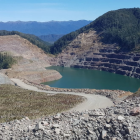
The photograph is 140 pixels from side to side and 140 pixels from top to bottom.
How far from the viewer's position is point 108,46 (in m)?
79.5

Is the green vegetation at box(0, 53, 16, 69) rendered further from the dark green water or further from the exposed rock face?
the exposed rock face

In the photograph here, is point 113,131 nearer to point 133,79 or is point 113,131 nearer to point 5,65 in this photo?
point 133,79

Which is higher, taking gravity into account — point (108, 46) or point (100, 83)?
point (108, 46)

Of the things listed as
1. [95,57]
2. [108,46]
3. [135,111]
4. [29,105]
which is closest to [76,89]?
[29,105]

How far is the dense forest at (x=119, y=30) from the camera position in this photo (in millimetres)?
73425

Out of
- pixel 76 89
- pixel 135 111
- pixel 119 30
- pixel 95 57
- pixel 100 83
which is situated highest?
pixel 119 30

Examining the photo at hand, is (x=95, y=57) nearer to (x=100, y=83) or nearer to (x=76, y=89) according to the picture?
(x=100, y=83)

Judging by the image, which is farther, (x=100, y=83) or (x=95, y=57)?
(x=95, y=57)

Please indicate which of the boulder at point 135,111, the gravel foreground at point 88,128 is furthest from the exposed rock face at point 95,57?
the gravel foreground at point 88,128

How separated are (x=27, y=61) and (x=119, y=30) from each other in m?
39.0

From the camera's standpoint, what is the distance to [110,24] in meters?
94.9

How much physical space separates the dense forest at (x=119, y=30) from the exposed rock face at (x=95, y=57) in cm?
301

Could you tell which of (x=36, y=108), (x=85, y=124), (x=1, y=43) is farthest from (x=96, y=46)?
(x=85, y=124)

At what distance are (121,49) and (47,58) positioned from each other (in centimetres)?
3056
